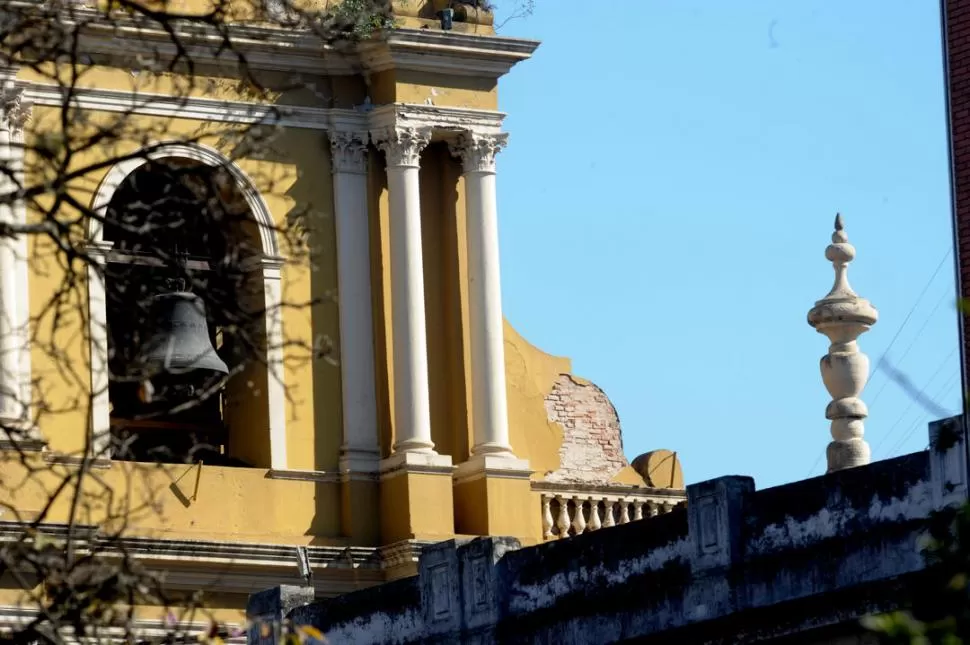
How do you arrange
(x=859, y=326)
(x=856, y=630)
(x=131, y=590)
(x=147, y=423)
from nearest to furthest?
(x=131, y=590)
(x=856, y=630)
(x=859, y=326)
(x=147, y=423)

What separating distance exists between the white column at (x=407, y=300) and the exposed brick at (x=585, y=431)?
2120mm

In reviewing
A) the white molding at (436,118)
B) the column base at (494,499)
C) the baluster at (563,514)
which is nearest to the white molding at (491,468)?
the column base at (494,499)

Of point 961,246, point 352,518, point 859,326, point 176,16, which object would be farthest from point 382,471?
point 176,16

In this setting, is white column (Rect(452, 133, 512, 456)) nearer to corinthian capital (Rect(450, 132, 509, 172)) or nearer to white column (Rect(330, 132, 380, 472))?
corinthian capital (Rect(450, 132, 509, 172))

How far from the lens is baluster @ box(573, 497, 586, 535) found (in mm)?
34062

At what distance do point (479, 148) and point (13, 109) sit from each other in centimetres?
462

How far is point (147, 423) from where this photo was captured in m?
31.9

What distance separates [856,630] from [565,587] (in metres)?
3.15

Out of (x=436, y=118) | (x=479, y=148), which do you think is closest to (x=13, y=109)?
(x=436, y=118)

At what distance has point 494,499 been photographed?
32969 mm

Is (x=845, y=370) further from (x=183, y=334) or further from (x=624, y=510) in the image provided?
(x=624, y=510)

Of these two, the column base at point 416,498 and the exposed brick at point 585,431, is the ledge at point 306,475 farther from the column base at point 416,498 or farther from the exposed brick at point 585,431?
the exposed brick at point 585,431

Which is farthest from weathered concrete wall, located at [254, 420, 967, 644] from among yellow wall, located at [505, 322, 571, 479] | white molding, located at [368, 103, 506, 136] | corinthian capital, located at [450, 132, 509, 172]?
yellow wall, located at [505, 322, 571, 479]

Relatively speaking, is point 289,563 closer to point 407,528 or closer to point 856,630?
point 407,528
